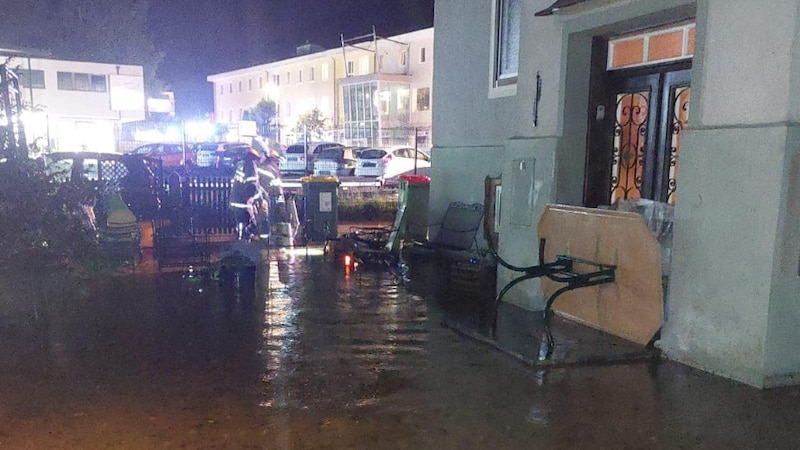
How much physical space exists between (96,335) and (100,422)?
214 centimetres

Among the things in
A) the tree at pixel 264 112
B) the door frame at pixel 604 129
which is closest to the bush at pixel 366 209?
the door frame at pixel 604 129

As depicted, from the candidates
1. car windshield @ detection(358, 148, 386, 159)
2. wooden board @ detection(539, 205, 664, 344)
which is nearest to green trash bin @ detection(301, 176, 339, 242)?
wooden board @ detection(539, 205, 664, 344)

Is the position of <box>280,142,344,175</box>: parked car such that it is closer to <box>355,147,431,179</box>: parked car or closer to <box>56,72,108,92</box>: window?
<box>355,147,431,179</box>: parked car

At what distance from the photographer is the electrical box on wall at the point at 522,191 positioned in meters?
7.24

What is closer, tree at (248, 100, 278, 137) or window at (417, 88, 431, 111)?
window at (417, 88, 431, 111)

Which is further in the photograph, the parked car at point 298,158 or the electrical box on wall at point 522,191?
the parked car at point 298,158

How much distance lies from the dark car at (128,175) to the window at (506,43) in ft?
22.0

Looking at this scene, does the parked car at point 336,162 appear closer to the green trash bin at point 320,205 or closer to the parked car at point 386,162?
the parked car at point 386,162

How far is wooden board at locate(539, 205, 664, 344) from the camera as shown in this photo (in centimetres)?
539

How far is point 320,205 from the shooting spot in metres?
11.8

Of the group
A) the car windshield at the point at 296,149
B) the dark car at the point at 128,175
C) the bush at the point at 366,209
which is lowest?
the bush at the point at 366,209

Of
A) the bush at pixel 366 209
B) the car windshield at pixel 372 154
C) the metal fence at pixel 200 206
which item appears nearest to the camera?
the metal fence at pixel 200 206

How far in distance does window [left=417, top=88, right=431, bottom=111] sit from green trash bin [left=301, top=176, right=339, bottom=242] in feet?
80.1

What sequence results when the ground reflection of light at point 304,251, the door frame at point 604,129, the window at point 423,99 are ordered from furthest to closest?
the window at point 423,99 < the ground reflection of light at point 304,251 < the door frame at point 604,129
